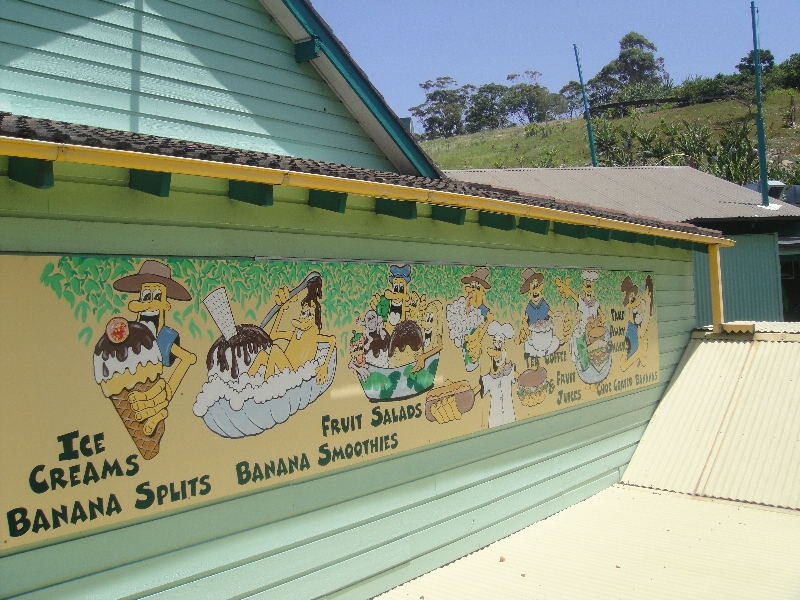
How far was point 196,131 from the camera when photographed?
6.70 meters

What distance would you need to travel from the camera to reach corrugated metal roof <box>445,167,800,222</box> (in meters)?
18.0

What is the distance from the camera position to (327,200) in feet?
17.0

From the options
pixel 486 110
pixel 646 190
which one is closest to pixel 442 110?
pixel 486 110

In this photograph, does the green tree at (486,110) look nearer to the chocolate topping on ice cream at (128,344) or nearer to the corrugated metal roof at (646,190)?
the corrugated metal roof at (646,190)

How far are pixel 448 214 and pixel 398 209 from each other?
2.32ft

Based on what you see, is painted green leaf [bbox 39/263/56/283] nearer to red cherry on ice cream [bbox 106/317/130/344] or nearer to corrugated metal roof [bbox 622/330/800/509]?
red cherry on ice cream [bbox 106/317/130/344]

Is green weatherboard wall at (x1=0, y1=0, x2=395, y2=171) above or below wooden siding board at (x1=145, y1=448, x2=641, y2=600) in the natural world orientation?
above

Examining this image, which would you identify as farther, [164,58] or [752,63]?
[752,63]

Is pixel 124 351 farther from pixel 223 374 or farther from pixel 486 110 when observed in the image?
pixel 486 110

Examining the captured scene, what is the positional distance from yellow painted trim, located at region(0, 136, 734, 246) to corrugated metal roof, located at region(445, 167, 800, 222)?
1185 cm

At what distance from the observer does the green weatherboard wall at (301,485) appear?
12.5ft

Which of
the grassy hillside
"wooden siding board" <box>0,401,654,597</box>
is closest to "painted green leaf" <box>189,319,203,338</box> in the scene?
"wooden siding board" <box>0,401,654,597</box>

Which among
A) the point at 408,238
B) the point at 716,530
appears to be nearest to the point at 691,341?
the point at 716,530

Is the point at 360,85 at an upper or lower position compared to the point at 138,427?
upper
